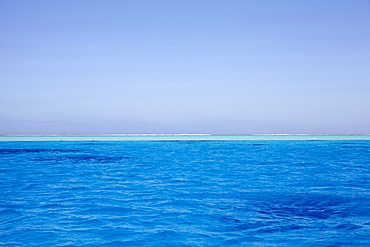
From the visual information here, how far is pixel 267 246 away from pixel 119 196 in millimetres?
6081

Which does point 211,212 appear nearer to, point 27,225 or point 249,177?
point 27,225

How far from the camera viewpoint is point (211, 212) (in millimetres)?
8445

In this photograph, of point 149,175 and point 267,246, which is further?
point 149,175

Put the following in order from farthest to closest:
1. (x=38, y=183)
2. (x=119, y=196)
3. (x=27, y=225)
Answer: (x=38, y=183)
(x=119, y=196)
(x=27, y=225)

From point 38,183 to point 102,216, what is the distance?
269 inches

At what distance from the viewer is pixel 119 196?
418 inches

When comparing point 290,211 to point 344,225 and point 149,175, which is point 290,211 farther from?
point 149,175

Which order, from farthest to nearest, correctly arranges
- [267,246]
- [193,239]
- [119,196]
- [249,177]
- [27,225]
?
[249,177] < [119,196] < [27,225] < [193,239] < [267,246]

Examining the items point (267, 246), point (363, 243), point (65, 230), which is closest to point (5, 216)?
point (65, 230)

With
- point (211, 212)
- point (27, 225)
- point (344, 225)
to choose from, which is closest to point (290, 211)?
point (344, 225)

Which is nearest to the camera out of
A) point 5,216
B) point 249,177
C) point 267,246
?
point 267,246

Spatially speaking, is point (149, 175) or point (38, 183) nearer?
point (38, 183)

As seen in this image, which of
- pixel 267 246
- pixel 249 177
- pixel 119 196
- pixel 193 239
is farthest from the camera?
pixel 249 177

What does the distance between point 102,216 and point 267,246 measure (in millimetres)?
4370
